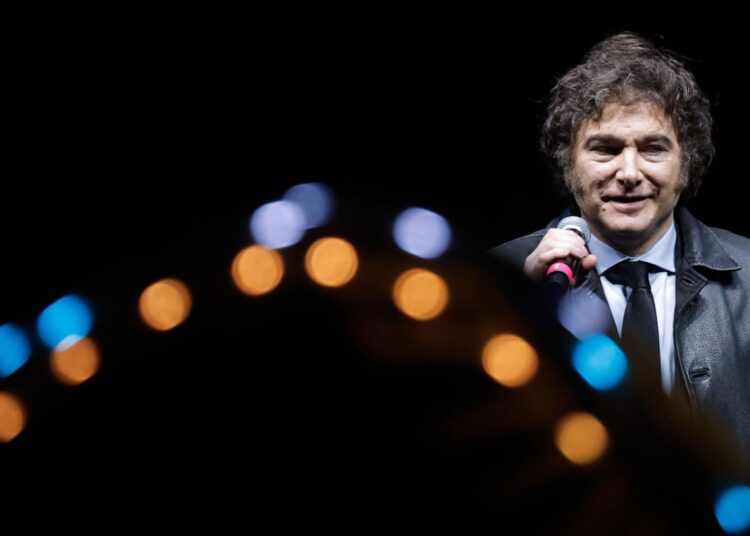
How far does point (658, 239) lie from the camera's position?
153 centimetres

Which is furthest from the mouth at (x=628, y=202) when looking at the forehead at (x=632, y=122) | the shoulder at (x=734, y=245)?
the shoulder at (x=734, y=245)

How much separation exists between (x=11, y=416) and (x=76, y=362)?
6cm

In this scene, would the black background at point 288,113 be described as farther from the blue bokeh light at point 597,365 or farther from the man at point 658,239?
the blue bokeh light at point 597,365

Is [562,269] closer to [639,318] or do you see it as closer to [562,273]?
[562,273]

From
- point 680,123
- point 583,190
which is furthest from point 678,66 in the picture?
point 583,190

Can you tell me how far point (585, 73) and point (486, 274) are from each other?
1.12m

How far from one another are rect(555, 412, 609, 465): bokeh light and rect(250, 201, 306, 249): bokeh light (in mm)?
230

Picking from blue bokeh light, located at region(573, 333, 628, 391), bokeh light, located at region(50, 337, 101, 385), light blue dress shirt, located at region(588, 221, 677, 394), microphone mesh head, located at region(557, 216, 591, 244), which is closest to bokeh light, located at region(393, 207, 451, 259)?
blue bokeh light, located at region(573, 333, 628, 391)

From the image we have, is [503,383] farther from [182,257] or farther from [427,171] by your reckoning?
[427,171]

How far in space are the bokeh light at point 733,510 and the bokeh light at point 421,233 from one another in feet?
0.87

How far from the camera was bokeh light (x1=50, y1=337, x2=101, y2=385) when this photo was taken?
0.64 m

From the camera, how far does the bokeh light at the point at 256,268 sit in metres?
0.64

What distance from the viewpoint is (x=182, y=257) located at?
66cm

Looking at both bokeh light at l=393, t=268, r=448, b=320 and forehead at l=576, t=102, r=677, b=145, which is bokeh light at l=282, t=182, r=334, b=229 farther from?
forehead at l=576, t=102, r=677, b=145
